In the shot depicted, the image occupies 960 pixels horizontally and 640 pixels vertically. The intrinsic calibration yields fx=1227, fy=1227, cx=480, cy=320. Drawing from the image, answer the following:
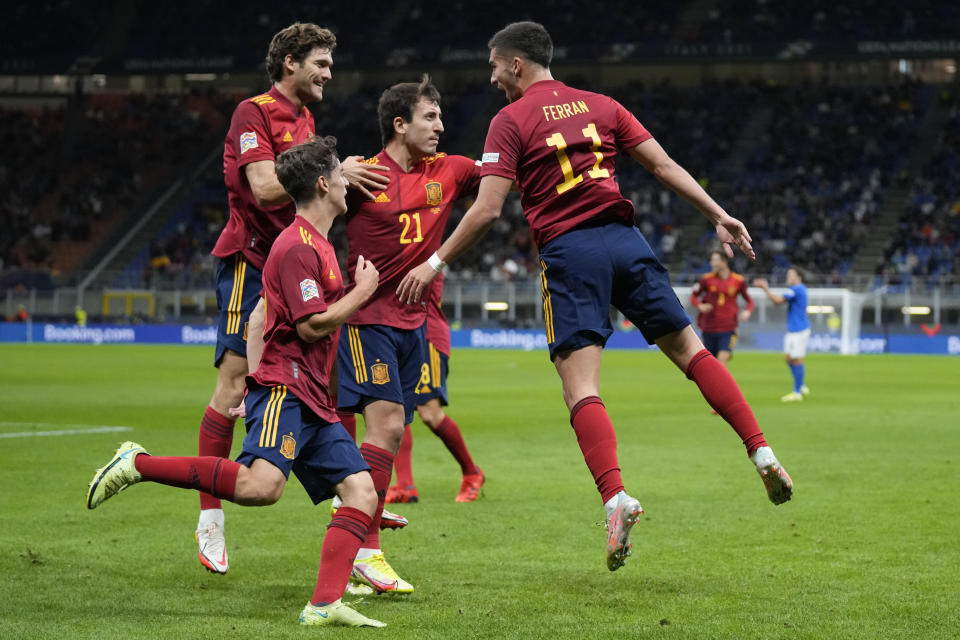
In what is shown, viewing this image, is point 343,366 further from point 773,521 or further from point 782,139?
point 782,139

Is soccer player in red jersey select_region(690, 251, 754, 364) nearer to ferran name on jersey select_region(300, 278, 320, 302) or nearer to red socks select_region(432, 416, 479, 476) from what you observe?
red socks select_region(432, 416, 479, 476)

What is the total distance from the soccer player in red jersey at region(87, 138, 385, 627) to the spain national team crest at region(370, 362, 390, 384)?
2.64 ft

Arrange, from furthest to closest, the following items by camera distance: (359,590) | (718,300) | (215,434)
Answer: (718,300), (215,434), (359,590)

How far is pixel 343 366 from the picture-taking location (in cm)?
618

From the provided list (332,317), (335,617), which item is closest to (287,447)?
(332,317)

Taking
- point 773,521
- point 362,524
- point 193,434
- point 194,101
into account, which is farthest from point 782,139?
point 362,524

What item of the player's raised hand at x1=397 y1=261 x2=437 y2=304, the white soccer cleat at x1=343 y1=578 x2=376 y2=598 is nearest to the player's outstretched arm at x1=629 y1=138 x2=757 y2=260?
the player's raised hand at x1=397 y1=261 x2=437 y2=304

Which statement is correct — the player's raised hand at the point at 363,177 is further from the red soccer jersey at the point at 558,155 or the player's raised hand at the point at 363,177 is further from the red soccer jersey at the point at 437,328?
the red soccer jersey at the point at 437,328

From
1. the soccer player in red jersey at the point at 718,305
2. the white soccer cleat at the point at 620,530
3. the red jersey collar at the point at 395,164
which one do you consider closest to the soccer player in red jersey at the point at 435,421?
the red jersey collar at the point at 395,164

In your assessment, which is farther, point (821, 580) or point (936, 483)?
point (936, 483)

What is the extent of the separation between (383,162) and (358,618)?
261cm

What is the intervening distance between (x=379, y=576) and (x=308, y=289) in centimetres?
148

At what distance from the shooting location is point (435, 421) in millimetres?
9094

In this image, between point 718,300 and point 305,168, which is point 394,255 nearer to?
point 305,168
